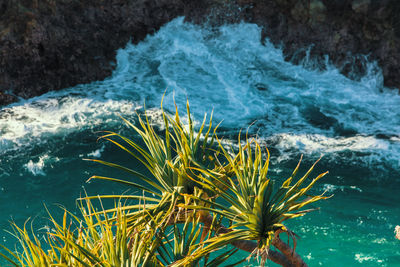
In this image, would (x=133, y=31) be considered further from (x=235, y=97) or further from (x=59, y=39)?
(x=235, y=97)

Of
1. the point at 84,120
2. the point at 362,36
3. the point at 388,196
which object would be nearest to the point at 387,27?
the point at 362,36

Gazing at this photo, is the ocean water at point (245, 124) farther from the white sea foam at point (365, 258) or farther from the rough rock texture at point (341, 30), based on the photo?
the rough rock texture at point (341, 30)

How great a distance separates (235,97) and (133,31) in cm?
533

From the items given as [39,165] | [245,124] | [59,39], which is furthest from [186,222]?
[59,39]

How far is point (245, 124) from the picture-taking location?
10570 millimetres

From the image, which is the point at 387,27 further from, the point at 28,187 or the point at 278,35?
the point at 28,187

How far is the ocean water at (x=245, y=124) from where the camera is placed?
7113mm

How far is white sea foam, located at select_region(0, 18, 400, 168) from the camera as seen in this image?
9.97 metres

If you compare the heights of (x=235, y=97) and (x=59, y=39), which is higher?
(x=59, y=39)

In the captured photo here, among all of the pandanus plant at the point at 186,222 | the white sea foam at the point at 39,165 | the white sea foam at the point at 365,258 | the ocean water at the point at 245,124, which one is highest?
the pandanus plant at the point at 186,222

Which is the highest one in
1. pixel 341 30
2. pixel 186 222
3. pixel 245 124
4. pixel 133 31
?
pixel 341 30

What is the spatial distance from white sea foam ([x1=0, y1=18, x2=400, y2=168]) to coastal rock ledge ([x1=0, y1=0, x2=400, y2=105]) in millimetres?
433

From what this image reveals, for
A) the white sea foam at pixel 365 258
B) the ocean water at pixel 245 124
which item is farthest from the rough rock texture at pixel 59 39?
the white sea foam at pixel 365 258

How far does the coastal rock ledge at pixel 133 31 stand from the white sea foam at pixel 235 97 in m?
0.43
